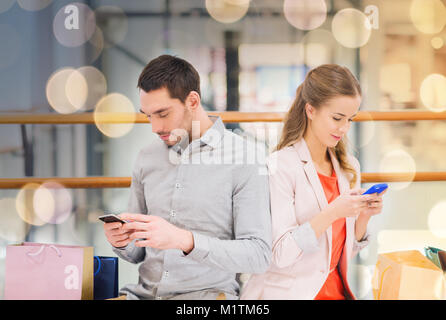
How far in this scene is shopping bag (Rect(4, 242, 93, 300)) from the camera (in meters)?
1.28

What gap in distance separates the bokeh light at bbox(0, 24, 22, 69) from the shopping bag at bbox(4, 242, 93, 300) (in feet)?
2.33

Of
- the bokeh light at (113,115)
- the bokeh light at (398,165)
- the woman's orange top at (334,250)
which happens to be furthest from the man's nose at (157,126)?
the bokeh light at (398,165)

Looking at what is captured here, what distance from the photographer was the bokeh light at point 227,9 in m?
1.48

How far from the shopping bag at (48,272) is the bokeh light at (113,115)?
1.54 ft

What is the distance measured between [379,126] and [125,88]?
958 mm

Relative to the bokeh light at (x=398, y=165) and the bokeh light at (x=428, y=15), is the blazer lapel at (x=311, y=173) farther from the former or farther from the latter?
the bokeh light at (x=428, y=15)

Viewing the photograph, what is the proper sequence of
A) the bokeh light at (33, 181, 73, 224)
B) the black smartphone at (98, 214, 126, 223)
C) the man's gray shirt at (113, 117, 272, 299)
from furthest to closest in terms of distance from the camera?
the bokeh light at (33, 181, 73, 224)
the man's gray shirt at (113, 117, 272, 299)
the black smartphone at (98, 214, 126, 223)

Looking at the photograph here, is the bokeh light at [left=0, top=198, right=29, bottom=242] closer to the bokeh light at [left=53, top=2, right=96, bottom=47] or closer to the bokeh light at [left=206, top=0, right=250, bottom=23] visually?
the bokeh light at [left=53, top=2, right=96, bottom=47]

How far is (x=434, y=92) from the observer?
1516mm

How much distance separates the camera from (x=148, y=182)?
1.38 metres

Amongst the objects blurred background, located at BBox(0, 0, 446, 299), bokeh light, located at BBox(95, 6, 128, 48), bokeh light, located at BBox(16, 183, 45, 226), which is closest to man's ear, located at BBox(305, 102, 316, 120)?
blurred background, located at BBox(0, 0, 446, 299)

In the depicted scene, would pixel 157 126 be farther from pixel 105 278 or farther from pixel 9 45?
pixel 9 45
